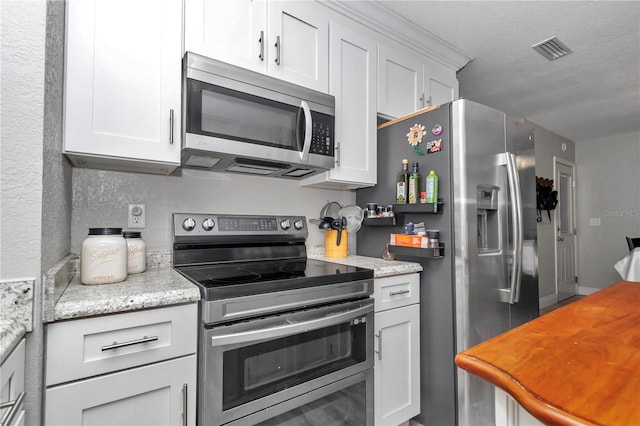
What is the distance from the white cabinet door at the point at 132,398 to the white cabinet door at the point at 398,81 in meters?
1.87

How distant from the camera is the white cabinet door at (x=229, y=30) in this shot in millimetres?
1412

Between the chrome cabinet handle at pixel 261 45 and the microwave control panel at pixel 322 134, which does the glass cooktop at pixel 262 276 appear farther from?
the chrome cabinet handle at pixel 261 45

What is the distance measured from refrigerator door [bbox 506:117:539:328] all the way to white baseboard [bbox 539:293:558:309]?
2.98 m

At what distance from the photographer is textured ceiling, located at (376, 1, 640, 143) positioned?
1.97 meters

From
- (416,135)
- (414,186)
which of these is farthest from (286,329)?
(416,135)

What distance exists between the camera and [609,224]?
16.3ft

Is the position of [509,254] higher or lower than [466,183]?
A: lower

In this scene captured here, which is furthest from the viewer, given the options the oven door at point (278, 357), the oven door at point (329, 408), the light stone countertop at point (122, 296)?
the oven door at point (329, 408)

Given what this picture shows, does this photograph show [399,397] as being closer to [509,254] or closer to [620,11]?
[509,254]

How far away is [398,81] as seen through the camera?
221 centimetres

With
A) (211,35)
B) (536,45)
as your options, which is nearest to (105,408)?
(211,35)

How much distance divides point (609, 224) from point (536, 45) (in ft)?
13.8

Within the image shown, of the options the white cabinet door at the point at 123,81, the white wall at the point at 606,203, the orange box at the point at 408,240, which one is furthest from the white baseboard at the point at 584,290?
the white cabinet door at the point at 123,81

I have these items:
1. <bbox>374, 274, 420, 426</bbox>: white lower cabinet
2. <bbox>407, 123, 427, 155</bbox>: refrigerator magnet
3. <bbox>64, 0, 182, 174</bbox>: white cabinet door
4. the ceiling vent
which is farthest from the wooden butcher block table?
the ceiling vent
